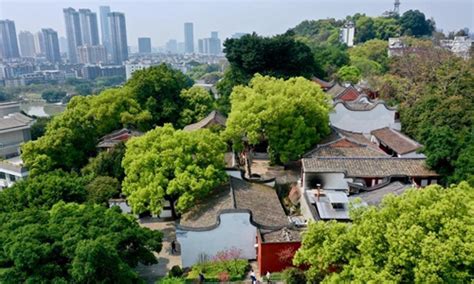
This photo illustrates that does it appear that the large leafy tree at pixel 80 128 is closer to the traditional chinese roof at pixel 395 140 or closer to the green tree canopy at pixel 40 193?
the green tree canopy at pixel 40 193

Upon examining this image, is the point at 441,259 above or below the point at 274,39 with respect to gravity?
below

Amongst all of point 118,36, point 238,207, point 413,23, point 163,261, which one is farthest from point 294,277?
point 118,36

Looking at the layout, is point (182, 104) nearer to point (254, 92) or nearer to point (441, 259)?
point (254, 92)

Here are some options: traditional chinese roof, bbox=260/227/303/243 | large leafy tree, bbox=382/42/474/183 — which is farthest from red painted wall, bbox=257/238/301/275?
large leafy tree, bbox=382/42/474/183

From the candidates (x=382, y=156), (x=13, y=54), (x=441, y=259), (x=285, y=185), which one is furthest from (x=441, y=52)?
(x=13, y=54)

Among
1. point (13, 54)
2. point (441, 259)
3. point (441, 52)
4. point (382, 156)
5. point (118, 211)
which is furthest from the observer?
point (13, 54)

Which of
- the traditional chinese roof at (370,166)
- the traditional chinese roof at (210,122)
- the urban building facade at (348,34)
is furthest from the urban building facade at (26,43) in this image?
the traditional chinese roof at (370,166)
